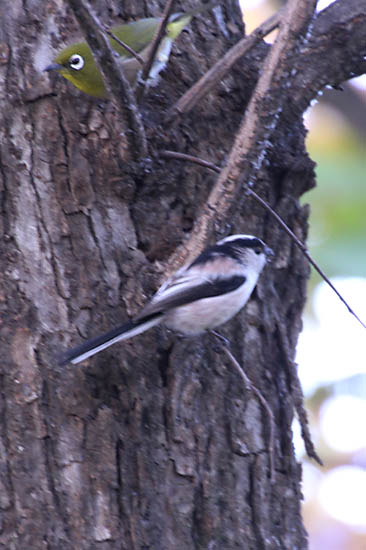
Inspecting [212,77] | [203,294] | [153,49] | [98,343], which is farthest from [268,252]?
[153,49]

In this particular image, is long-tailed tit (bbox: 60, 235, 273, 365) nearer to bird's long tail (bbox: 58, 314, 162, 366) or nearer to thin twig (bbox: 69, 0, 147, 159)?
bird's long tail (bbox: 58, 314, 162, 366)

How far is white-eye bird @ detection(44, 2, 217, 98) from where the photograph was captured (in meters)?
2.85

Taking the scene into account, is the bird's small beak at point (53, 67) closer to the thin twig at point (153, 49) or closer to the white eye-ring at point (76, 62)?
the white eye-ring at point (76, 62)

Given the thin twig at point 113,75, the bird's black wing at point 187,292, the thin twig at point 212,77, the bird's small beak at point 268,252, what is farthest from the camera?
the bird's small beak at point 268,252

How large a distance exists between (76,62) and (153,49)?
2.31ft

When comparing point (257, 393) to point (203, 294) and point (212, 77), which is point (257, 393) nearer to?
point (203, 294)

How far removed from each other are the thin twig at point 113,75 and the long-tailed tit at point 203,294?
1.58 feet

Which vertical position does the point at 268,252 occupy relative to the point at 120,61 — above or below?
below

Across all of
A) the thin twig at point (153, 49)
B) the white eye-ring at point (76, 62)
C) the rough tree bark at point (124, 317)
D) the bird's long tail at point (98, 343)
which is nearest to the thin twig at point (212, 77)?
the rough tree bark at point (124, 317)

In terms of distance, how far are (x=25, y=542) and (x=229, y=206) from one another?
134 cm

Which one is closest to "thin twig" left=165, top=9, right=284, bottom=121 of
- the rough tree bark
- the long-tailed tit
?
the rough tree bark

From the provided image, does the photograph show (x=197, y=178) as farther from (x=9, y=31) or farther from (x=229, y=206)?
(x=9, y=31)

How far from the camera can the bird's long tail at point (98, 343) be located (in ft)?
8.07

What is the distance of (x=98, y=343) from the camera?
2473 millimetres
